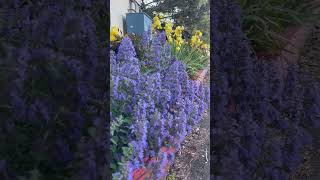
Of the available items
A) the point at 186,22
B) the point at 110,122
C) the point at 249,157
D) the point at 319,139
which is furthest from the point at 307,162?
the point at 110,122

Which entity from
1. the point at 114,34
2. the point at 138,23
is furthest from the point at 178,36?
the point at 114,34

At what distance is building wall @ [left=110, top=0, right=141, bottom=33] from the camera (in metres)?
1.38

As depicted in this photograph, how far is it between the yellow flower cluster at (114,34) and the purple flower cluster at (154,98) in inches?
1.0

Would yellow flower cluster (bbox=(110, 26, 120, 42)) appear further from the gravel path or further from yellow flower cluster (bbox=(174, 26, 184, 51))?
the gravel path

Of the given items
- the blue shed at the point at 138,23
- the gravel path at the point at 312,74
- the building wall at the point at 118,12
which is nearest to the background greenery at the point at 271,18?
the gravel path at the point at 312,74

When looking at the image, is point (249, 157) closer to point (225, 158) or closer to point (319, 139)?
point (225, 158)

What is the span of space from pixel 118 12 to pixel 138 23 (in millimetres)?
128

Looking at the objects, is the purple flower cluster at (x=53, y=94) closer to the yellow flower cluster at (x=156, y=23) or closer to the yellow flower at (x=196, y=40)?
the yellow flower cluster at (x=156, y=23)

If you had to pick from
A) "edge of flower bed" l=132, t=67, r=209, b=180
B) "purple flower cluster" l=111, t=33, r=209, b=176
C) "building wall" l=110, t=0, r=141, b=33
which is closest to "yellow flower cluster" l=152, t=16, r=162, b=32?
"purple flower cluster" l=111, t=33, r=209, b=176

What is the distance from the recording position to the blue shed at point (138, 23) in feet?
4.70

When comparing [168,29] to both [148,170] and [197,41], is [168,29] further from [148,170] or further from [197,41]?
[148,170]

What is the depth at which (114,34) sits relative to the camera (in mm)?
1419

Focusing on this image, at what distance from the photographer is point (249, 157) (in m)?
1.93

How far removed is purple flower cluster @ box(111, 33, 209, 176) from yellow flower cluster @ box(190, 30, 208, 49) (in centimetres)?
11
